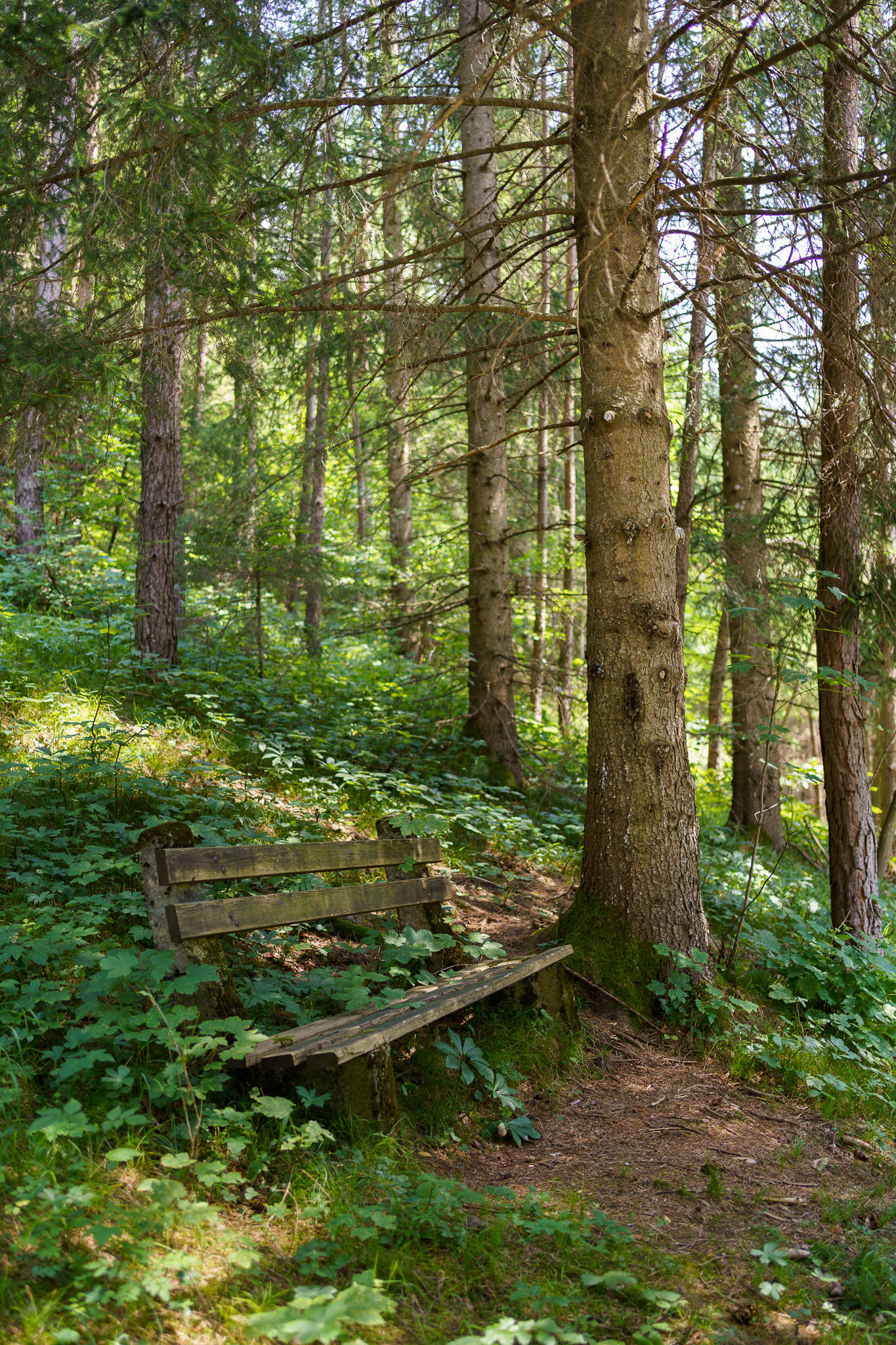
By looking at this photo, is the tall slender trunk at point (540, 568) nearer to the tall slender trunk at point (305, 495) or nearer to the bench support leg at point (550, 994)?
the tall slender trunk at point (305, 495)

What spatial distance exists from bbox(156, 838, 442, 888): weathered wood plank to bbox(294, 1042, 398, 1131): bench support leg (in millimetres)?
834

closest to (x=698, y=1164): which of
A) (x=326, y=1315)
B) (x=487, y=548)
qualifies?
(x=326, y=1315)

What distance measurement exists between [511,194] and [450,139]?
659 centimetres

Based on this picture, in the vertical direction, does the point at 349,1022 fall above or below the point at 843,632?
below

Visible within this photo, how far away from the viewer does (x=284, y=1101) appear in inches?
122

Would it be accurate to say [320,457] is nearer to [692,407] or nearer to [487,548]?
[487,548]

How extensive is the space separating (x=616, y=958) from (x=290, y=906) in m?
2.15

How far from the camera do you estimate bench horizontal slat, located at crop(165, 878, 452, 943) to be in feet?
10.9

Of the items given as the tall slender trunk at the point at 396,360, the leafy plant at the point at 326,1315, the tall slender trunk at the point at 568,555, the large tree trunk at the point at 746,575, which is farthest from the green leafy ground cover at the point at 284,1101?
the tall slender trunk at the point at 568,555

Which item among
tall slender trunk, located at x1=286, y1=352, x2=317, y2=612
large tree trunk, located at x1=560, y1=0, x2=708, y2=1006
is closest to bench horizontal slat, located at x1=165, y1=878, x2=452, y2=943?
large tree trunk, located at x1=560, y1=0, x2=708, y2=1006

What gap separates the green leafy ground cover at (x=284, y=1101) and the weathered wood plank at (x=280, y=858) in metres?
0.29

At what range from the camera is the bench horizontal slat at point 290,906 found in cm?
331

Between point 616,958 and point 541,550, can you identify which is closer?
point 616,958

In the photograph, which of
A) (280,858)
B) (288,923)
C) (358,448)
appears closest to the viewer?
(288,923)
